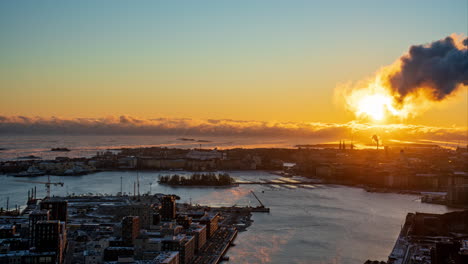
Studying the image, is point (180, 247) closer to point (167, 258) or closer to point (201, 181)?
point (167, 258)

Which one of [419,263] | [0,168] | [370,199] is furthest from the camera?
[0,168]

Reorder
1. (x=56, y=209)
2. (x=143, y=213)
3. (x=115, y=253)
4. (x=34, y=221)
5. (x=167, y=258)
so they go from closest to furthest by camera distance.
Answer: (x=167, y=258) → (x=115, y=253) → (x=34, y=221) → (x=143, y=213) → (x=56, y=209)

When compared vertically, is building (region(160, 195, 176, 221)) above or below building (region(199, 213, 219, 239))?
above

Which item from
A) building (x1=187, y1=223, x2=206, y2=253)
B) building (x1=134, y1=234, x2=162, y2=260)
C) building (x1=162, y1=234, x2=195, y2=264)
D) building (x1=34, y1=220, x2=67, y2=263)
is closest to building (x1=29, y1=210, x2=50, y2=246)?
building (x1=34, y1=220, x2=67, y2=263)

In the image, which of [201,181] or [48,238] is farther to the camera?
[201,181]

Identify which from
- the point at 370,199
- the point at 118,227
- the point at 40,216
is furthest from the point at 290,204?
the point at 40,216

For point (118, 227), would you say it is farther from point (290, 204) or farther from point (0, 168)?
point (0, 168)

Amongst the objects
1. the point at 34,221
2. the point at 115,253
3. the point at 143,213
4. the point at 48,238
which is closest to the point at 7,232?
the point at 34,221

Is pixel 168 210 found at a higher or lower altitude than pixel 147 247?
higher

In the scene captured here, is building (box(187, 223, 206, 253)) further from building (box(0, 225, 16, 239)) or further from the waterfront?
building (box(0, 225, 16, 239))
